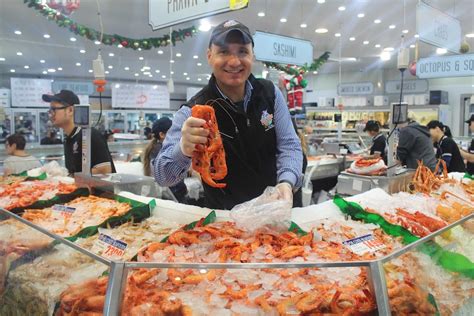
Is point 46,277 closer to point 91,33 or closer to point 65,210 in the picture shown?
point 65,210

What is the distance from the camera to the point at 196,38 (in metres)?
11.7

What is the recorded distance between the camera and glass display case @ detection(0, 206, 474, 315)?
0.96 m

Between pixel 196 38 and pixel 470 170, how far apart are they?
7.92m

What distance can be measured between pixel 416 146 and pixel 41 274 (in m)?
4.43

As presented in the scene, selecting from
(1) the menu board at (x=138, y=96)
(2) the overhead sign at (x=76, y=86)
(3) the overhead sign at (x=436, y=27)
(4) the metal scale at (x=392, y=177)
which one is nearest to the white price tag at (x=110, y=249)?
(4) the metal scale at (x=392, y=177)

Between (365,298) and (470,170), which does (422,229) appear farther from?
(470,170)

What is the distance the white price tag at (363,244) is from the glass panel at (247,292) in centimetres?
43

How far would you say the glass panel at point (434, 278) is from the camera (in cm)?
102

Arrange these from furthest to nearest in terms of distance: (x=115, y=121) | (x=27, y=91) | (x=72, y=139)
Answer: (x=115, y=121) < (x=27, y=91) < (x=72, y=139)

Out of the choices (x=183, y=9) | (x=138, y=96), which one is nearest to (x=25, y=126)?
(x=138, y=96)

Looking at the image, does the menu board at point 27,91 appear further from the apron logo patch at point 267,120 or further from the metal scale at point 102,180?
the apron logo patch at point 267,120

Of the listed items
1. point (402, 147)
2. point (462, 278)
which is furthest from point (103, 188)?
point (402, 147)

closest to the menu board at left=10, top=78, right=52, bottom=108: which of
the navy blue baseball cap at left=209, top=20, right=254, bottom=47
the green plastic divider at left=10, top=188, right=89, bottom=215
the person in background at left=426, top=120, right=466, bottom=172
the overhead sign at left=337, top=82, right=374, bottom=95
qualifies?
the overhead sign at left=337, top=82, right=374, bottom=95

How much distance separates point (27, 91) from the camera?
13.9 m
